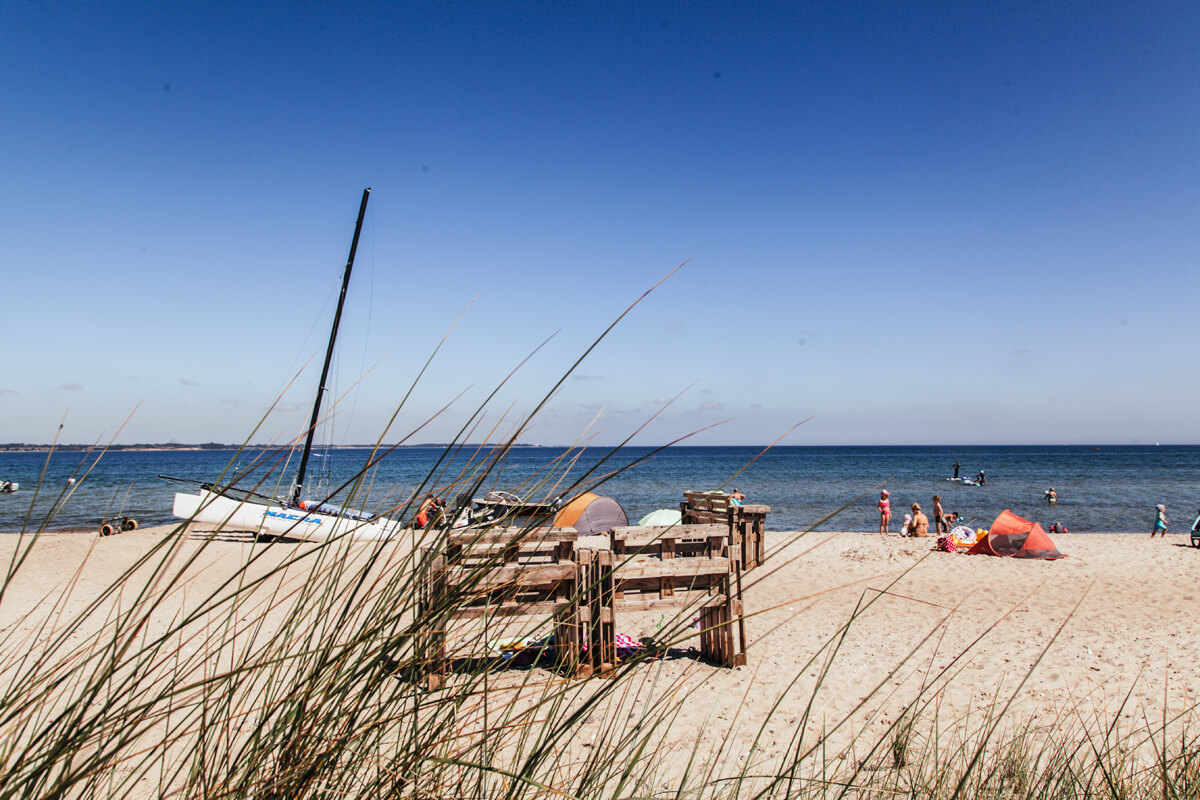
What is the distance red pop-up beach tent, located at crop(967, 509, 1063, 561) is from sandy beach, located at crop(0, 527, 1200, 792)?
1.70ft

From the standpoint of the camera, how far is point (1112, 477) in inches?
1879

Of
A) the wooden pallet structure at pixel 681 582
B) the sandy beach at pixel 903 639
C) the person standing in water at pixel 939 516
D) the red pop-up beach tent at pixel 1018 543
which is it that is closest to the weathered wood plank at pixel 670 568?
the wooden pallet structure at pixel 681 582

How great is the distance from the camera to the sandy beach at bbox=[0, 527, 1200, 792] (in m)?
4.07

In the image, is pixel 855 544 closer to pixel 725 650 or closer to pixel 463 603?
pixel 725 650

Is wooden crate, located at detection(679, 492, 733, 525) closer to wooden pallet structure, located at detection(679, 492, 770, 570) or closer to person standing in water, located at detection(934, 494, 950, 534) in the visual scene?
wooden pallet structure, located at detection(679, 492, 770, 570)

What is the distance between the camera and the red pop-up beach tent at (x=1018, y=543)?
13.2 m

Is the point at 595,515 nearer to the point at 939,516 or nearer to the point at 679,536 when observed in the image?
the point at 939,516

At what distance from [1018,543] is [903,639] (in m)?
7.98

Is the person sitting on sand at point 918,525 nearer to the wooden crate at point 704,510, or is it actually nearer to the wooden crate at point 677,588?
the wooden crate at point 704,510

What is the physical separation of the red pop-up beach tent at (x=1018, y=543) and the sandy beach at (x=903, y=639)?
1.70 feet

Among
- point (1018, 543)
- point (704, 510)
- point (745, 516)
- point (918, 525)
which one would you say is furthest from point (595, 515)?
point (1018, 543)

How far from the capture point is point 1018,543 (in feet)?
43.7

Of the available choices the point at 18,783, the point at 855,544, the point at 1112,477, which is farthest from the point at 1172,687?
the point at 1112,477

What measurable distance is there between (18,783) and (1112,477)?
2358 inches
